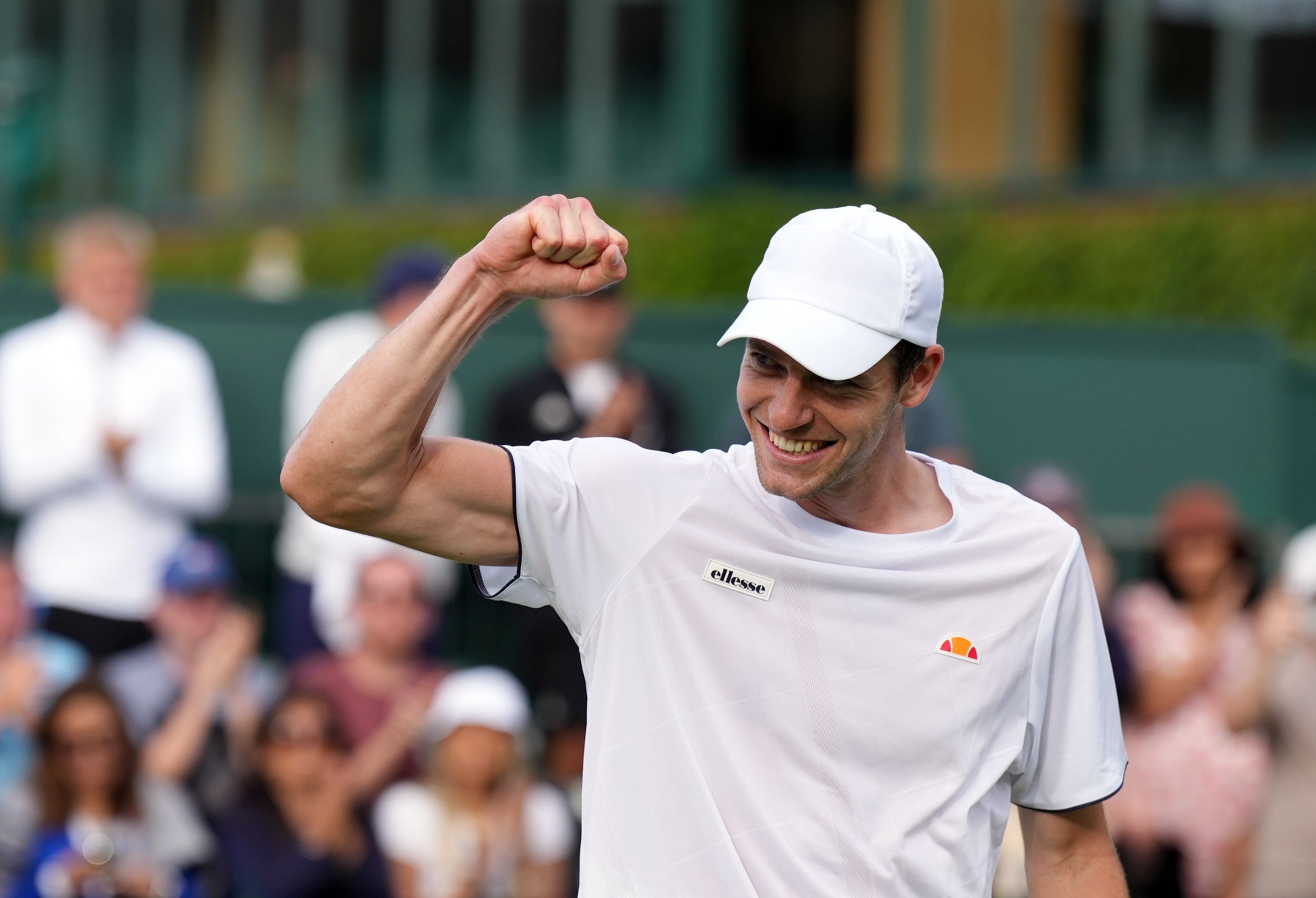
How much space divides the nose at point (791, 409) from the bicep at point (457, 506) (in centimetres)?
42

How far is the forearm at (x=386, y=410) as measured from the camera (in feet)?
9.45

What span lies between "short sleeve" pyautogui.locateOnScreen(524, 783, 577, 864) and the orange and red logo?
3912 millimetres

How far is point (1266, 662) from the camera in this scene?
655 centimetres

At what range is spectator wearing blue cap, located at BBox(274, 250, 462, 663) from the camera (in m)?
7.34

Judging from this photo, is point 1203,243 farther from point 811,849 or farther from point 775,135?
point 811,849

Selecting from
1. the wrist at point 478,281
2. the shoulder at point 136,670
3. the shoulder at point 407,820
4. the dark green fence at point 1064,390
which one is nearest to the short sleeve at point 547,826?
the shoulder at point 407,820

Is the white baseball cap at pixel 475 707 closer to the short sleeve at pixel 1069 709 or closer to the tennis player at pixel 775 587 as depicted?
the tennis player at pixel 775 587

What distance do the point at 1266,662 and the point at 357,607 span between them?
10.4 ft

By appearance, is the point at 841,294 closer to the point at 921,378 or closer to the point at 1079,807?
the point at 921,378

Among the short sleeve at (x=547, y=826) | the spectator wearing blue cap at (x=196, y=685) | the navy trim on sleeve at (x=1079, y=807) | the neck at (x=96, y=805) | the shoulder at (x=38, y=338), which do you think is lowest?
the short sleeve at (x=547, y=826)

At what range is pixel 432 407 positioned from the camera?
295cm

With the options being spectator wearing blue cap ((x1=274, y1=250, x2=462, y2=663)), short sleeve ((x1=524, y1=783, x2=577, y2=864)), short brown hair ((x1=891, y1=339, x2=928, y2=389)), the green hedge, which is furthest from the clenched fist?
the green hedge

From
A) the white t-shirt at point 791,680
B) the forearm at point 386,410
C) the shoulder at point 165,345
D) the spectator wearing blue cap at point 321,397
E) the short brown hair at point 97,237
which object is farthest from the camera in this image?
the shoulder at point 165,345

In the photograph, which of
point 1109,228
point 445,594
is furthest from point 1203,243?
point 445,594
